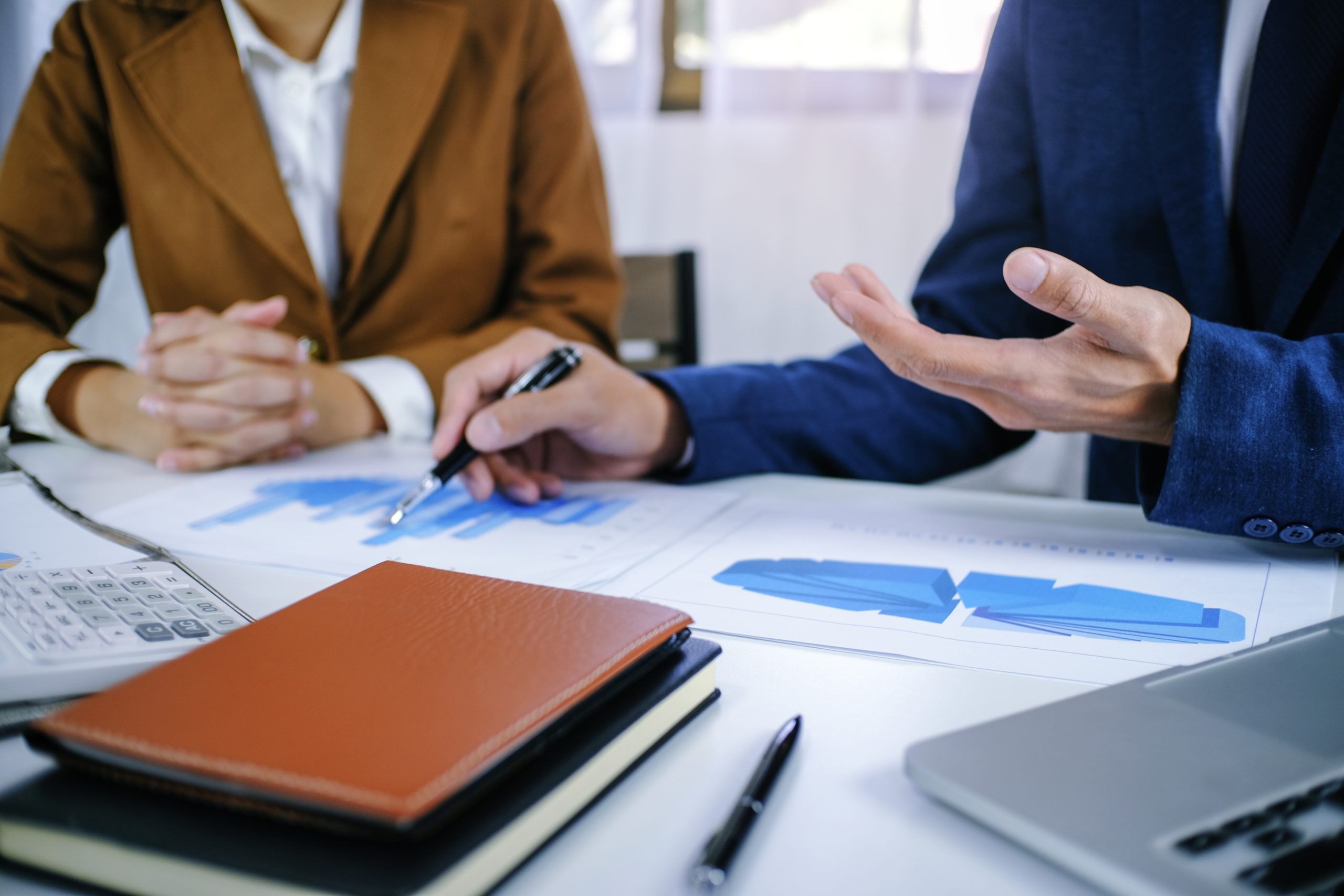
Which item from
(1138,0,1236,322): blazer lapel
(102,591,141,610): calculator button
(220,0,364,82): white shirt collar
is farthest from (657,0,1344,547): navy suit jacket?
(220,0,364,82): white shirt collar

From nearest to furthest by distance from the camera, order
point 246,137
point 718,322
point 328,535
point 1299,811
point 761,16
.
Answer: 1. point 1299,811
2. point 328,535
3. point 246,137
4. point 761,16
5. point 718,322

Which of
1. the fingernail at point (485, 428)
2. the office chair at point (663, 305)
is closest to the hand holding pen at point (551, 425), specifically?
the fingernail at point (485, 428)

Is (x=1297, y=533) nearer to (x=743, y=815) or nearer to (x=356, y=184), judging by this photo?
(x=743, y=815)

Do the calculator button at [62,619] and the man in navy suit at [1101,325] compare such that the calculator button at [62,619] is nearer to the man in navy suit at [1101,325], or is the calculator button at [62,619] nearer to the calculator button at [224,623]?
the calculator button at [224,623]

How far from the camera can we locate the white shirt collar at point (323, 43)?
1.10 meters

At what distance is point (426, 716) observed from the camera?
312 millimetres

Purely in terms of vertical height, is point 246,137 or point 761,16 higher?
point 761,16

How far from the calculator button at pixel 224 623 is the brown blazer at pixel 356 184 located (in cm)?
59

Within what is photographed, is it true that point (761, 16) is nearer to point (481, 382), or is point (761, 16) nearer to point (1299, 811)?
point (481, 382)

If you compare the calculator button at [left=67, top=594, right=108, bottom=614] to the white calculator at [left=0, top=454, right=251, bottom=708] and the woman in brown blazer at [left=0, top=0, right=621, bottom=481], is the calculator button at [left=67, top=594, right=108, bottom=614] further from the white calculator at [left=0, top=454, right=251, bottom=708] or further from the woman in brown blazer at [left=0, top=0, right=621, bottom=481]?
the woman in brown blazer at [left=0, top=0, right=621, bottom=481]

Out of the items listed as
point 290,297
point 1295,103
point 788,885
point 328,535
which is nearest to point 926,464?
point 1295,103

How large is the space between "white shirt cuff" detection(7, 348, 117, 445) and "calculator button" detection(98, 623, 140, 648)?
0.58 m

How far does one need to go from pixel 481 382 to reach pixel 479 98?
1.81 ft

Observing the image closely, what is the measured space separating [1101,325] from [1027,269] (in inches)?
2.6
